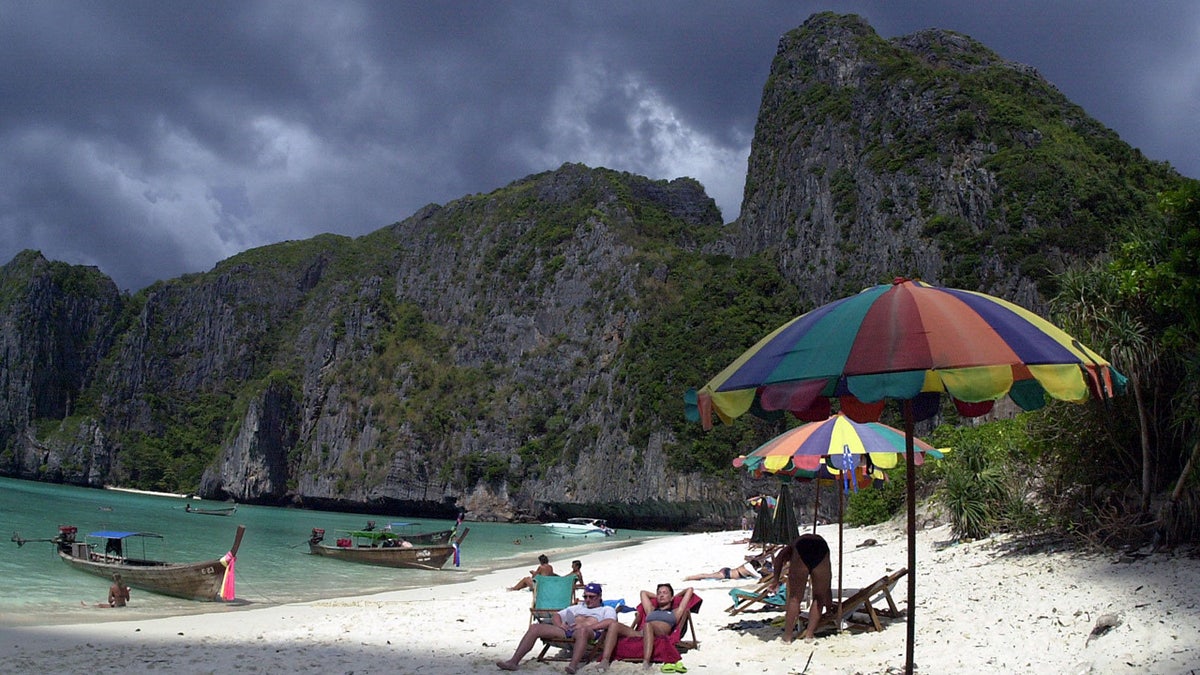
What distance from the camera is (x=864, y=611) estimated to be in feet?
25.5

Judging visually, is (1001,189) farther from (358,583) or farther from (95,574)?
(95,574)

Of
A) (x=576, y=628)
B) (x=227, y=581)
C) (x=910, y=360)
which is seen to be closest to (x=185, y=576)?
(x=227, y=581)

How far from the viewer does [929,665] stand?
6.27 m

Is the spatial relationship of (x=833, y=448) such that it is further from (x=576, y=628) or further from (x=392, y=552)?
(x=392, y=552)

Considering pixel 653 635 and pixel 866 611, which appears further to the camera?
pixel 866 611

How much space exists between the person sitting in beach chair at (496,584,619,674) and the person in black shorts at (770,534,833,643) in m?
1.67

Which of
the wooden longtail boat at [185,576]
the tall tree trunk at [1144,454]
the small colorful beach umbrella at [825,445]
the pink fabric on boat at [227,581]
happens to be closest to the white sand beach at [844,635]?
the tall tree trunk at [1144,454]

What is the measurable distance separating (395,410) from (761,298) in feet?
170

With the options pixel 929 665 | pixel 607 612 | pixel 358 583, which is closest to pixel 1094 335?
pixel 929 665

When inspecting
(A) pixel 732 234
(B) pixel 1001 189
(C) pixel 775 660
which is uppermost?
(A) pixel 732 234

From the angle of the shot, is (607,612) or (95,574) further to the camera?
(95,574)

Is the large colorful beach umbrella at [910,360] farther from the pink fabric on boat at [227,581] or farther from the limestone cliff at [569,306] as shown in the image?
the limestone cliff at [569,306]

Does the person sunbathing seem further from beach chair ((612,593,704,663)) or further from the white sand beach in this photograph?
the white sand beach

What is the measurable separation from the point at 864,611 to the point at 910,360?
4575 mm
